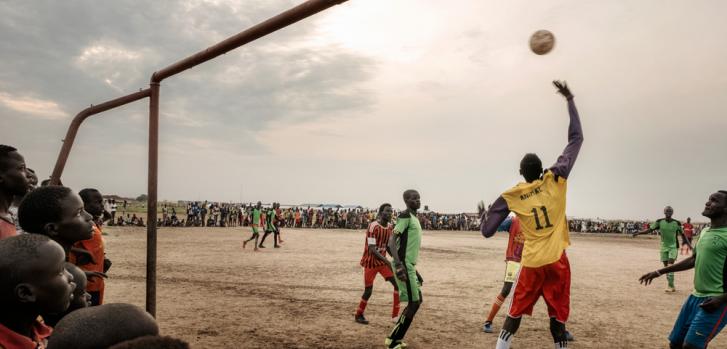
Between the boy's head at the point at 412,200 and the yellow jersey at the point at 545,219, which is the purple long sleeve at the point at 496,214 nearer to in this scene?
the yellow jersey at the point at 545,219

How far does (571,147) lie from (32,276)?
4485mm

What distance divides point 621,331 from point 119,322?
27.2 feet

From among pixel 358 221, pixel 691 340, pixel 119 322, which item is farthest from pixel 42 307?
pixel 358 221

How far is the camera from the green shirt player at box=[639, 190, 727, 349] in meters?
4.47

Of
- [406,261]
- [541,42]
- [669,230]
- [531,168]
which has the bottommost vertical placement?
[406,261]

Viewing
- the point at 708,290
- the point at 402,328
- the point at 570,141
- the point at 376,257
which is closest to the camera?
the point at 708,290

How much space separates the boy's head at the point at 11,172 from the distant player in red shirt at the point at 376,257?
5.05 metres

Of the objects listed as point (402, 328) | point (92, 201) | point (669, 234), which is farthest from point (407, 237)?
point (669, 234)

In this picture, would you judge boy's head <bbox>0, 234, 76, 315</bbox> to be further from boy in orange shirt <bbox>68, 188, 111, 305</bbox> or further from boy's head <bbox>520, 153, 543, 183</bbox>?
boy's head <bbox>520, 153, 543, 183</bbox>

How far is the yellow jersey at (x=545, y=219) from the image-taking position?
186 inches

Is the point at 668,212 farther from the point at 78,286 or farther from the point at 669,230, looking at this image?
the point at 78,286

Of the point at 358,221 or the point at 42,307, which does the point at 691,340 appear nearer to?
the point at 42,307

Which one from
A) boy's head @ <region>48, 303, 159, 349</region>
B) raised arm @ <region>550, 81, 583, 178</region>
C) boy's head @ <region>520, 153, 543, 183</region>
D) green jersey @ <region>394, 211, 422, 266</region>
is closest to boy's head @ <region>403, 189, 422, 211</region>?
green jersey @ <region>394, 211, 422, 266</region>

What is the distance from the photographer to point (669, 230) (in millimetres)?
13047
